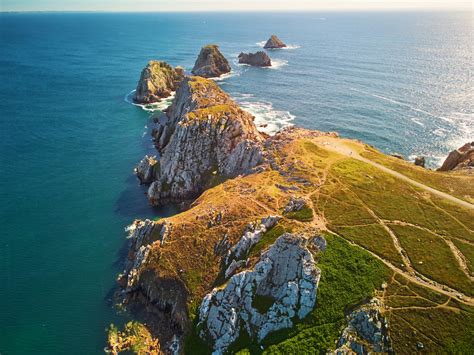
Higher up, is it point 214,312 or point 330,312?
point 330,312

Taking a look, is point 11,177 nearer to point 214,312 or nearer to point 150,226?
point 150,226

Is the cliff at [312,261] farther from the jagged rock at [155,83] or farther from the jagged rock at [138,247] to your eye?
the jagged rock at [155,83]

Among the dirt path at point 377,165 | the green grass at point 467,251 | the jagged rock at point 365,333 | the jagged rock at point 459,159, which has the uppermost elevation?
the dirt path at point 377,165

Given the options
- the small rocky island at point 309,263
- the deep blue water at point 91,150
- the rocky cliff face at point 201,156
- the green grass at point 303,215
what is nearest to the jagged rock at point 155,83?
the deep blue water at point 91,150

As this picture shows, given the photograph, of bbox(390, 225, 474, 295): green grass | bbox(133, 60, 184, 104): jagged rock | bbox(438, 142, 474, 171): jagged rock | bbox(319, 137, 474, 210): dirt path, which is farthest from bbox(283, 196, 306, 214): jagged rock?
bbox(133, 60, 184, 104): jagged rock

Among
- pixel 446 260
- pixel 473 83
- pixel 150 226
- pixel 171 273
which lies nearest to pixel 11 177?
pixel 150 226

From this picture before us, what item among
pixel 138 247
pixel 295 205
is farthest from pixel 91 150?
pixel 295 205

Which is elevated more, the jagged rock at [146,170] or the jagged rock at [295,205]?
the jagged rock at [295,205]

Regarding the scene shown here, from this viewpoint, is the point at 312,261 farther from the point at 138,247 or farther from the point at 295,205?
the point at 138,247
